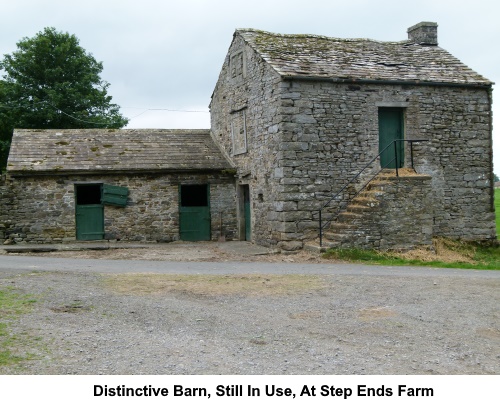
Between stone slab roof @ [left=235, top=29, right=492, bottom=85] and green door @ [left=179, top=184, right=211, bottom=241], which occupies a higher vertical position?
stone slab roof @ [left=235, top=29, right=492, bottom=85]

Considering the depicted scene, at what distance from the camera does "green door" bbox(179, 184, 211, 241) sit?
20.2 m

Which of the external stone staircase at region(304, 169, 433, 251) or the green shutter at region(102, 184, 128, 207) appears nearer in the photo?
the external stone staircase at region(304, 169, 433, 251)

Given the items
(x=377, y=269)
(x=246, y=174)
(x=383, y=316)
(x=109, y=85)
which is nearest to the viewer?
(x=383, y=316)

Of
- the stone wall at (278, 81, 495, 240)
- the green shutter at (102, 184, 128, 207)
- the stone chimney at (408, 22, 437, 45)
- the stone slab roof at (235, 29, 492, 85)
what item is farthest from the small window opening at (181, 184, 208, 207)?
the stone chimney at (408, 22, 437, 45)

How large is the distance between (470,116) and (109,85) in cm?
2601

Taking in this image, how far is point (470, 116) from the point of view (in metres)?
18.1

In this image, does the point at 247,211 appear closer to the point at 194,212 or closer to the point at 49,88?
the point at 194,212

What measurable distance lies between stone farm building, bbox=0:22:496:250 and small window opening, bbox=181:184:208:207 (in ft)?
0.13

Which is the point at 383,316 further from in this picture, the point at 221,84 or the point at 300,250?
the point at 221,84

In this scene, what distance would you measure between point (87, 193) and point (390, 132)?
35.6ft

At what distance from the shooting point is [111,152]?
813 inches

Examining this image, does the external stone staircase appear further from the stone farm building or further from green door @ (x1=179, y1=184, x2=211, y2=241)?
green door @ (x1=179, y1=184, x2=211, y2=241)

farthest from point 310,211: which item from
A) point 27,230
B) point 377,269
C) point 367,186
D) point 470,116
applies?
point 27,230

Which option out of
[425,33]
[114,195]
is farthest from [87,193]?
[425,33]
